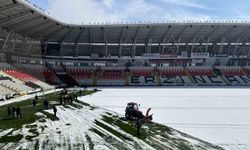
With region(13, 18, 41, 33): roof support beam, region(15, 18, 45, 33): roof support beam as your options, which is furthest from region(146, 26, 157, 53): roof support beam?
region(13, 18, 41, 33): roof support beam

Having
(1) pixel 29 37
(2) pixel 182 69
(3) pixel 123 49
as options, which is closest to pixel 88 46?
(3) pixel 123 49

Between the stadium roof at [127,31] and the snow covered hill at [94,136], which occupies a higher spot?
the stadium roof at [127,31]

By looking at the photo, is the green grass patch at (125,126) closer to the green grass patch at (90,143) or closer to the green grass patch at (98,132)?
the green grass patch at (98,132)

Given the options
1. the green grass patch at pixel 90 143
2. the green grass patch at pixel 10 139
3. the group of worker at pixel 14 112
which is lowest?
the green grass patch at pixel 90 143

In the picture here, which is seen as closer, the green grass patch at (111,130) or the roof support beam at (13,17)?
the green grass patch at (111,130)

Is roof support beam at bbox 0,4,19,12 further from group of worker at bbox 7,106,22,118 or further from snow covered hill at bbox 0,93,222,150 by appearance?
snow covered hill at bbox 0,93,222,150

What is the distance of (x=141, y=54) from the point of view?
312 ft

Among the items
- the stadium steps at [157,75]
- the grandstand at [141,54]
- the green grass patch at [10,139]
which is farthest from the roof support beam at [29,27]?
the green grass patch at [10,139]

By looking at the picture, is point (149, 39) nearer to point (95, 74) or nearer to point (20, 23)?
point (95, 74)

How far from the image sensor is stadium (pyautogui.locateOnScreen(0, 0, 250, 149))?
8256 cm

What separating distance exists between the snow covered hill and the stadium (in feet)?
180

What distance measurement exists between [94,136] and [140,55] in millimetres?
76634

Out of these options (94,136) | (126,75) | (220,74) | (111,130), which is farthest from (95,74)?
(94,136)

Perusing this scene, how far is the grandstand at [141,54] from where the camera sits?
83312mm
